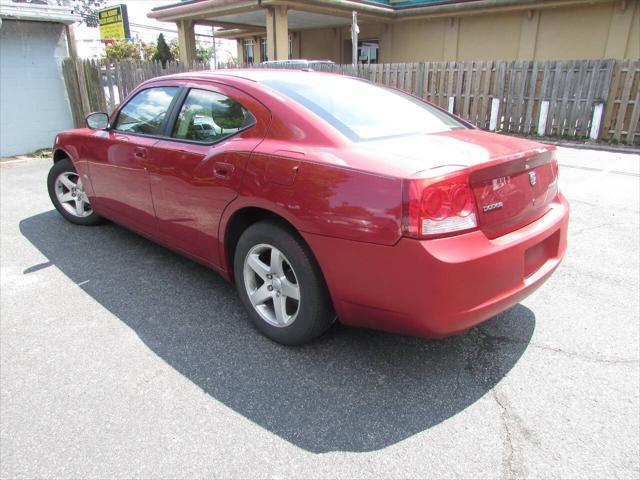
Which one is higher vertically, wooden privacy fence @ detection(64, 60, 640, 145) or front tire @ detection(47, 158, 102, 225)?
wooden privacy fence @ detection(64, 60, 640, 145)

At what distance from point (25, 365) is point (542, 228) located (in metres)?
3.01

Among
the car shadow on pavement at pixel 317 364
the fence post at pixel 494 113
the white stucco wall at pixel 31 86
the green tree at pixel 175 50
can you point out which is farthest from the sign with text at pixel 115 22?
the green tree at pixel 175 50

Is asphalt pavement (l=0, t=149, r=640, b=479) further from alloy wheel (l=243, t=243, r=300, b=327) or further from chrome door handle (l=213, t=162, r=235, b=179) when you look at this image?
chrome door handle (l=213, t=162, r=235, b=179)

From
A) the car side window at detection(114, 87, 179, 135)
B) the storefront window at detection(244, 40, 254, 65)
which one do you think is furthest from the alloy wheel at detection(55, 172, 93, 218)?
the storefront window at detection(244, 40, 254, 65)

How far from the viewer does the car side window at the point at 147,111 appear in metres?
3.61

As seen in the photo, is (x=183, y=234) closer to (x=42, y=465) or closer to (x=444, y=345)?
(x=42, y=465)

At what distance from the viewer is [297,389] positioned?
2.51m

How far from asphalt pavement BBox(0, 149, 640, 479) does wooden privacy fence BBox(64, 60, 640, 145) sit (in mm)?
7224

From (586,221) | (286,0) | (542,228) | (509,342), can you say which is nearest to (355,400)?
(509,342)

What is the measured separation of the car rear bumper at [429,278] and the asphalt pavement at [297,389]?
461 millimetres

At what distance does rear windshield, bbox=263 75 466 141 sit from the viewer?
274cm

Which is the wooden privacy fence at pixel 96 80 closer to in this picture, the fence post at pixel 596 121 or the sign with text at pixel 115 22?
the sign with text at pixel 115 22

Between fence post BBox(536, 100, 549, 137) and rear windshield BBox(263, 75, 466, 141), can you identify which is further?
fence post BBox(536, 100, 549, 137)

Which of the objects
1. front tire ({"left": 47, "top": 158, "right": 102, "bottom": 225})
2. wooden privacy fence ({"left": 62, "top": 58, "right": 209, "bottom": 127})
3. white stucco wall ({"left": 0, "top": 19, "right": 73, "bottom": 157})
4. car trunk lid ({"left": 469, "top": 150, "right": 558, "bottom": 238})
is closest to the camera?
car trunk lid ({"left": 469, "top": 150, "right": 558, "bottom": 238})
